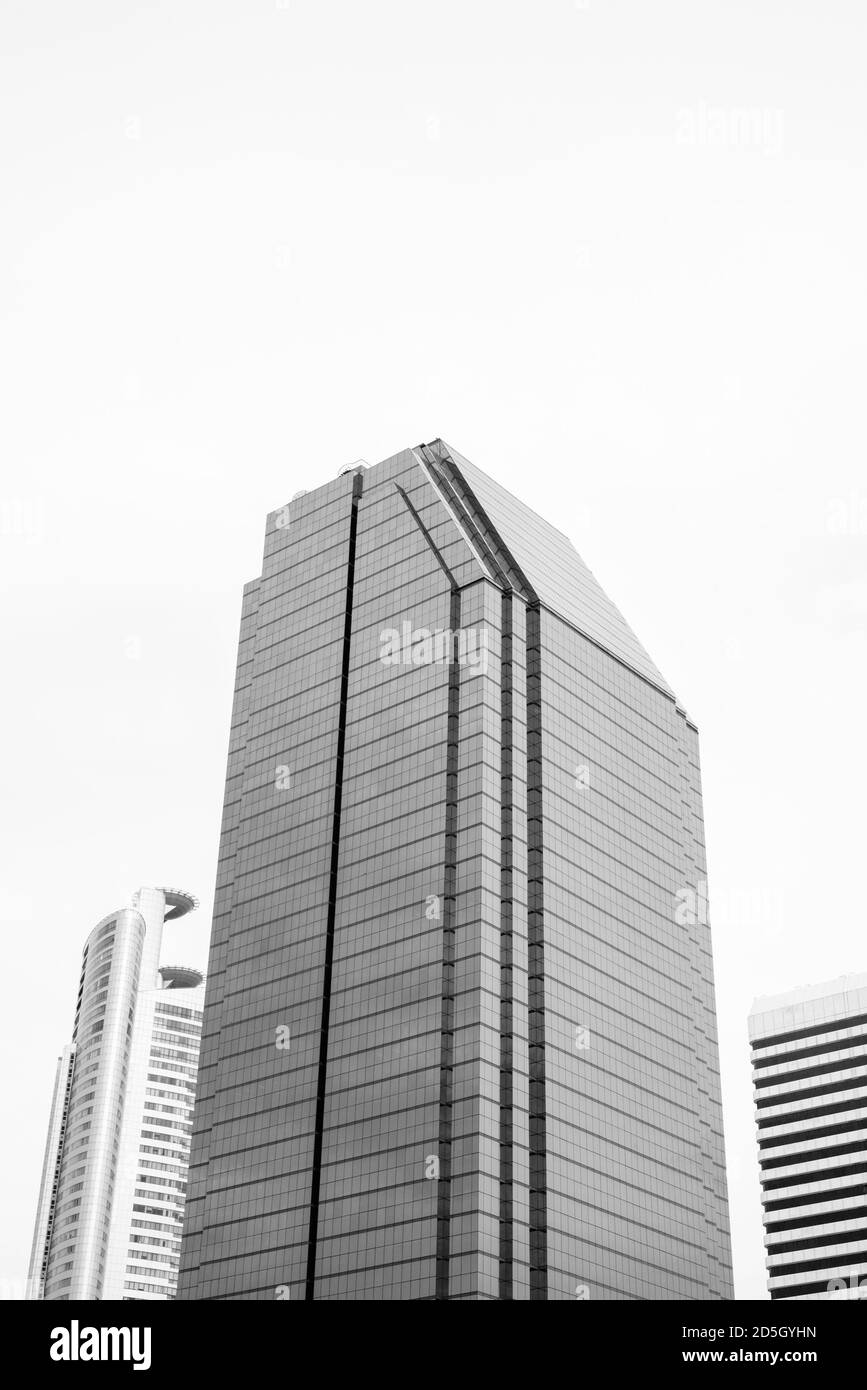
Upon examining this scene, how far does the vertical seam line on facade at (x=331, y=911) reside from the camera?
449 feet

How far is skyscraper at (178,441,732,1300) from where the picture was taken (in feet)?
437

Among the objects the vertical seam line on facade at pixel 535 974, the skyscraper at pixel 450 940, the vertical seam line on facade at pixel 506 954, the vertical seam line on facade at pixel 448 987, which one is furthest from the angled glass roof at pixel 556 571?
the vertical seam line on facade at pixel 448 987

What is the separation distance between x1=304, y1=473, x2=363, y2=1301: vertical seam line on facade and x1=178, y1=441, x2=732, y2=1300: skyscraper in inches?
11.3

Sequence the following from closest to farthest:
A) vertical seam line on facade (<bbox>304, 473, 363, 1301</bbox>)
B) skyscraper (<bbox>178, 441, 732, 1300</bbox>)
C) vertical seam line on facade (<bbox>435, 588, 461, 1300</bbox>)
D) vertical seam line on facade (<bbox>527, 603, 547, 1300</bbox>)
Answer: vertical seam line on facade (<bbox>435, 588, 461, 1300</bbox>) → vertical seam line on facade (<bbox>527, 603, 547, 1300</bbox>) → skyscraper (<bbox>178, 441, 732, 1300</bbox>) → vertical seam line on facade (<bbox>304, 473, 363, 1301</bbox>)

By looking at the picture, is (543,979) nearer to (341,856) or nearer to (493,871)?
(493,871)

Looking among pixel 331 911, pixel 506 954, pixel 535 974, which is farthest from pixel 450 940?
pixel 331 911

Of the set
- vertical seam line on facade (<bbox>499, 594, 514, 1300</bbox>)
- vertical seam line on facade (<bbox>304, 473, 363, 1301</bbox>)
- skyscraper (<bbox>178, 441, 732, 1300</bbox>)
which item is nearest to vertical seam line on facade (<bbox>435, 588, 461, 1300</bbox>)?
skyscraper (<bbox>178, 441, 732, 1300</bbox>)

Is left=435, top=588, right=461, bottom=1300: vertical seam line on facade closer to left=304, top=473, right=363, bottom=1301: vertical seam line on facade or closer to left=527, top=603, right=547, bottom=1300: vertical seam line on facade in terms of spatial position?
left=527, top=603, right=547, bottom=1300: vertical seam line on facade

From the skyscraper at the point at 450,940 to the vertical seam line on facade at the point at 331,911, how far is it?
29 cm

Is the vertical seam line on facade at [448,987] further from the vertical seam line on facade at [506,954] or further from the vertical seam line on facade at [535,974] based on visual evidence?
the vertical seam line on facade at [535,974]

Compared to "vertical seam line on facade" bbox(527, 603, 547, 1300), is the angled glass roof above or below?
above

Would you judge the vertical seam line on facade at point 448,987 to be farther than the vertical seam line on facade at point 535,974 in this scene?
No

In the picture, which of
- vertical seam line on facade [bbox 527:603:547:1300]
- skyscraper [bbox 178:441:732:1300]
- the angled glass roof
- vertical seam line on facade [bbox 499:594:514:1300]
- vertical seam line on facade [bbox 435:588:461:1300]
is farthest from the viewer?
the angled glass roof
